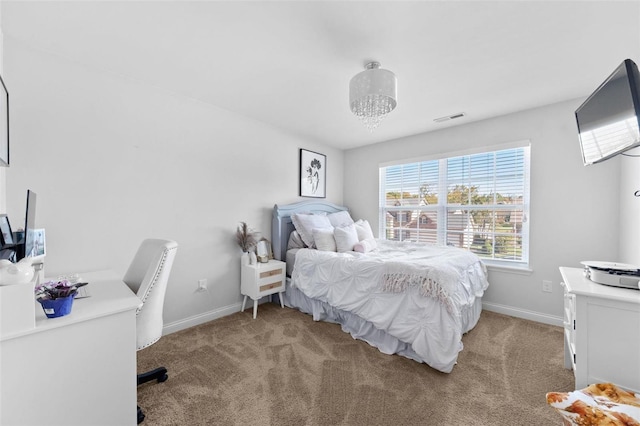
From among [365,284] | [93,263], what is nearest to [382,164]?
[365,284]

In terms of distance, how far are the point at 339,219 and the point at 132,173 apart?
261 cm

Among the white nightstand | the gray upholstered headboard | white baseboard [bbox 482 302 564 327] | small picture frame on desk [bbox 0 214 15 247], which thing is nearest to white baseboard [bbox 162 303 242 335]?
the white nightstand

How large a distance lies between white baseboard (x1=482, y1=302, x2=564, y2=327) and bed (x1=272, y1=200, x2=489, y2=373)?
0.39 meters

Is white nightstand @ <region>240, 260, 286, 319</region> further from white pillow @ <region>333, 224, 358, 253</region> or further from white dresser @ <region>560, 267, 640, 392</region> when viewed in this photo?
white dresser @ <region>560, 267, 640, 392</region>

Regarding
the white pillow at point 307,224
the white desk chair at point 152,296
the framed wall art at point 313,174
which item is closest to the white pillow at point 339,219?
the white pillow at point 307,224

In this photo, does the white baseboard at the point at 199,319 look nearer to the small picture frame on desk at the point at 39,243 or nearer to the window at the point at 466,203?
the small picture frame on desk at the point at 39,243

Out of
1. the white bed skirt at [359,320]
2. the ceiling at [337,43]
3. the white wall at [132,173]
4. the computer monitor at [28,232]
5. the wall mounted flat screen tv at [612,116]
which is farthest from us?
the white bed skirt at [359,320]

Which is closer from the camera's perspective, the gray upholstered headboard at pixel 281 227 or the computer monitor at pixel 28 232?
the computer monitor at pixel 28 232

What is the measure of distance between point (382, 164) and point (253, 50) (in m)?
2.77

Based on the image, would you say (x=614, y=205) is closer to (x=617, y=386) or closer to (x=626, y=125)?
(x=626, y=125)

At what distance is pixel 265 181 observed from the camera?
335cm

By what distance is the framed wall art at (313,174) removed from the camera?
3.83 metres

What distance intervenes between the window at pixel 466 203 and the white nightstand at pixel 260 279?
76.7 inches

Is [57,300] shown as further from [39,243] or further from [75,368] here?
[39,243]
